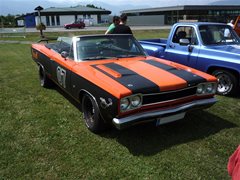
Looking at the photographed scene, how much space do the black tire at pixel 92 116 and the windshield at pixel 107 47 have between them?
2.96 feet

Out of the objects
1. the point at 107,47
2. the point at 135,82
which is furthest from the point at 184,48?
the point at 135,82

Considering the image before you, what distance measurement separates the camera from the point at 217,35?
22.9 feet

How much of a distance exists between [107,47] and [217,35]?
316cm

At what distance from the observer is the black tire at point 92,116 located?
13.9 ft

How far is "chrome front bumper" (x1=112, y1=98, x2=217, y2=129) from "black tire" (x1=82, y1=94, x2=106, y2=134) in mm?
493

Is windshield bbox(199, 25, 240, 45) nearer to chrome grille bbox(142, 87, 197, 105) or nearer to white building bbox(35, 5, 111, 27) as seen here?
chrome grille bbox(142, 87, 197, 105)

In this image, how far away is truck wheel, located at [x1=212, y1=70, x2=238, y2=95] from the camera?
6102 millimetres

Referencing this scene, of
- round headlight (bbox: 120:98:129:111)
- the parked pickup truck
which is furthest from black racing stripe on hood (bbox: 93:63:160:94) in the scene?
the parked pickup truck

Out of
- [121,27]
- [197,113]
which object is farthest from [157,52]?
[197,113]

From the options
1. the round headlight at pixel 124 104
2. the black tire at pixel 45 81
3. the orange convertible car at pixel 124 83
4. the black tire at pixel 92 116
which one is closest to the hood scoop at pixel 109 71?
the orange convertible car at pixel 124 83

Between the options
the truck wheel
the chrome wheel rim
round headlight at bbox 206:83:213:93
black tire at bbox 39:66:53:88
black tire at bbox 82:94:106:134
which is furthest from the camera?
black tire at bbox 39:66:53:88

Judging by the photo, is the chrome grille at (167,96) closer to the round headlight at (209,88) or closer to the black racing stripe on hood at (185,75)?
the black racing stripe on hood at (185,75)

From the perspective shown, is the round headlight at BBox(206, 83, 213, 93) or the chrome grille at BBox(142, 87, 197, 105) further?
the round headlight at BBox(206, 83, 213, 93)

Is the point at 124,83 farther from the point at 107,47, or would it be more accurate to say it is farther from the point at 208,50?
the point at 208,50
